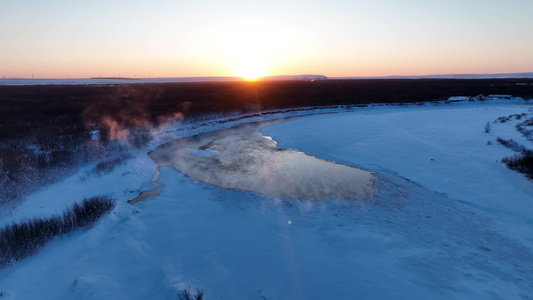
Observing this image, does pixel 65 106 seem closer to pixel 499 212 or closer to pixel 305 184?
pixel 305 184

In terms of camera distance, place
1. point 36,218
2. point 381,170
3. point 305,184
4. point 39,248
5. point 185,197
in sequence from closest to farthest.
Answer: point 39,248
point 36,218
point 185,197
point 305,184
point 381,170

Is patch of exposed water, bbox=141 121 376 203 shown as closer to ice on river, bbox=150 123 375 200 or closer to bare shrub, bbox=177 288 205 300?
ice on river, bbox=150 123 375 200

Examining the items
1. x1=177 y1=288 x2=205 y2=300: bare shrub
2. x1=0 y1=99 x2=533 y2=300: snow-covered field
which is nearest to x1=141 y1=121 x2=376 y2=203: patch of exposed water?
x1=0 y1=99 x2=533 y2=300: snow-covered field

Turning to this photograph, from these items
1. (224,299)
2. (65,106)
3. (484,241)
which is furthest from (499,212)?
(65,106)

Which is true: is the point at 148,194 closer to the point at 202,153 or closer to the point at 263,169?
the point at 263,169

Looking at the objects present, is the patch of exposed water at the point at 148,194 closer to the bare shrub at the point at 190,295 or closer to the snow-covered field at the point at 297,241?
the snow-covered field at the point at 297,241

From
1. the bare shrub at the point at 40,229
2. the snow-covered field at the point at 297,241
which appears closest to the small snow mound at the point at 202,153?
the snow-covered field at the point at 297,241
